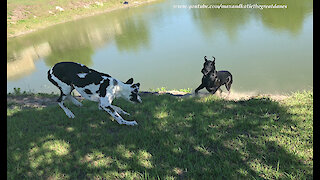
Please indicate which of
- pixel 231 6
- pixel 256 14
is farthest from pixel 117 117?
pixel 231 6

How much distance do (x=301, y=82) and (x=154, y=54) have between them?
10.6 m

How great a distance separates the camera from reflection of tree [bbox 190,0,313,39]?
20922 millimetres

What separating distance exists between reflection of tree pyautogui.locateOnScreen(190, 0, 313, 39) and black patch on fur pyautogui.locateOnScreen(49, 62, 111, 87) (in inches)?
649

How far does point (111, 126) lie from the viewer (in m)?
5.79

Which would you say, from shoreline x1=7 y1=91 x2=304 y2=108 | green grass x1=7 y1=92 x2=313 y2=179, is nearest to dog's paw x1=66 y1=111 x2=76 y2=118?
green grass x1=7 y1=92 x2=313 y2=179

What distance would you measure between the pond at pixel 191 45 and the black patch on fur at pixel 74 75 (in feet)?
21.4

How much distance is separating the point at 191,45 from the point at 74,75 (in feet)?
46.5

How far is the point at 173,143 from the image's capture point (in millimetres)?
4750

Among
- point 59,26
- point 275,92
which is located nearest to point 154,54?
point 275,92

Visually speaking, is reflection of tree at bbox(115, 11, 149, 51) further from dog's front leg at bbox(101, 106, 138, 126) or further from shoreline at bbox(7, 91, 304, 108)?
dog's front leg at bbox(101, 106, 138, 126)

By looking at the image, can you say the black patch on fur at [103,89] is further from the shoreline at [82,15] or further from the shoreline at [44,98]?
the shoreline at [82,15]

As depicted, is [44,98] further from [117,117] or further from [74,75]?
[117,117]

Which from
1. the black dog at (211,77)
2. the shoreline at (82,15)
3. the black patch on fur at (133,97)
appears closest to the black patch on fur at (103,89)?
the black patch on fur at (133,97)
